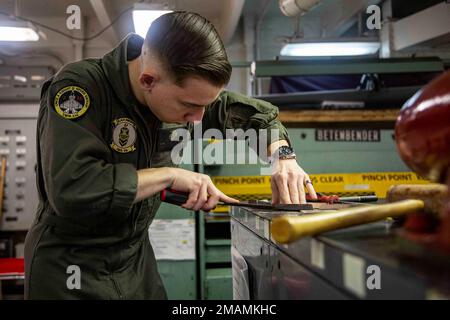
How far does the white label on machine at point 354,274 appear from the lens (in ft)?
1.30


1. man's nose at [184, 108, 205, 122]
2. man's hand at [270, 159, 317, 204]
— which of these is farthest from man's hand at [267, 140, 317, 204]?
man's nose at [184, 108, 205, 122]

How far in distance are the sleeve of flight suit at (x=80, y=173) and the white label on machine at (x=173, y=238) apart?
1618 millimetres

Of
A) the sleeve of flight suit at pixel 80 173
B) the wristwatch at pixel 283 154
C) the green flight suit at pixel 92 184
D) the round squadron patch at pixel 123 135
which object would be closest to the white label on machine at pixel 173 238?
the green flight suit at pixel 92 184

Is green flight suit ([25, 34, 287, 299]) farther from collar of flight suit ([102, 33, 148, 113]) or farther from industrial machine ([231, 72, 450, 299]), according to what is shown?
industrial machine ([231, 72, 450, 299])

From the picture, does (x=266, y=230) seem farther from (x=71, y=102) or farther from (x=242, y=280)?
(x=71, y=102)

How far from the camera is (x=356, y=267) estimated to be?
0.41 metres

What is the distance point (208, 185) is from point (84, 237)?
361 mm

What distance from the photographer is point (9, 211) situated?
12.5 feet

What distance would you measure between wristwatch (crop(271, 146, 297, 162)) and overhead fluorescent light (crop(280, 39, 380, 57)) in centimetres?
213

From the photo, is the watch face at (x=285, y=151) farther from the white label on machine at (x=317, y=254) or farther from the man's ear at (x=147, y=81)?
the white label on machine at (x=317, y=254)

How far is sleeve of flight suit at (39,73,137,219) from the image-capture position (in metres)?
0.77

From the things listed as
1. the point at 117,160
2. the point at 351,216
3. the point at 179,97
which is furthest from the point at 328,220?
the point at 117,160

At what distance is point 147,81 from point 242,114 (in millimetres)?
460

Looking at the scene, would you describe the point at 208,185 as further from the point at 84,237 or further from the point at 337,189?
the point at 337,189
